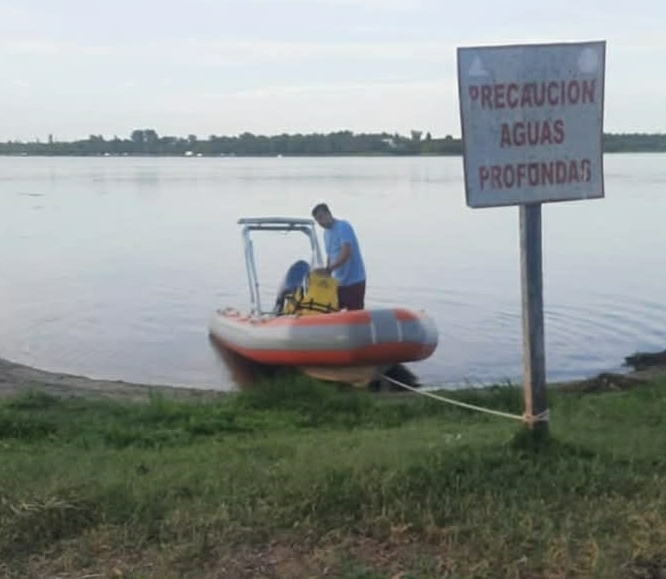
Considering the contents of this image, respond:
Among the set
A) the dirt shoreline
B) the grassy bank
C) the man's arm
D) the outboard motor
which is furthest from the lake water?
the grassy bank

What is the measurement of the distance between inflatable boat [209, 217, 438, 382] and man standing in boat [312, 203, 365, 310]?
220mm

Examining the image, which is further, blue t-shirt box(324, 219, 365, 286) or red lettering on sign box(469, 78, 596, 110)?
blue t-shirt box(324, 219, 365, 286)

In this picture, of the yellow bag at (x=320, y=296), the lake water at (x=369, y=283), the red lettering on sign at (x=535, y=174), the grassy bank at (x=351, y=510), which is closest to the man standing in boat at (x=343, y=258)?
the yellow bag at (x=320, y=296)

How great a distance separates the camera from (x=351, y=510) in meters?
4.56

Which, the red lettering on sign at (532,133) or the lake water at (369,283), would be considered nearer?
the red lettering on sign at (532,133)

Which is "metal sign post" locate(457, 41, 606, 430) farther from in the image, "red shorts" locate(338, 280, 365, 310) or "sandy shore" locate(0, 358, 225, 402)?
"red shorts" locate(338, 280, 365, 310)

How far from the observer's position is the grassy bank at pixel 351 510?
13.5 ft

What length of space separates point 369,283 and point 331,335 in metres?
9.80

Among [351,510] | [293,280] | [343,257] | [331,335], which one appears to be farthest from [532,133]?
[293,280]

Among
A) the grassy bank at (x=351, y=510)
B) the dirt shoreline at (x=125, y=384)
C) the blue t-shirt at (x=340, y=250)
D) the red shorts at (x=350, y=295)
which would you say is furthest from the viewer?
the red shorts at (x=350, y=295)

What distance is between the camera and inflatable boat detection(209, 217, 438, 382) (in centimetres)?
1202

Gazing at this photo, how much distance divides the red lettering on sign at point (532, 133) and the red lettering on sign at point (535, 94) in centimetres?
8

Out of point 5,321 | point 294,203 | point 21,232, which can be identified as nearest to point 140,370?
point 5,321

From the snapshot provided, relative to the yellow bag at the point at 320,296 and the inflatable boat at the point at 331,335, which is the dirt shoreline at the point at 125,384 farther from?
the yellow bag at the point at 320,296
